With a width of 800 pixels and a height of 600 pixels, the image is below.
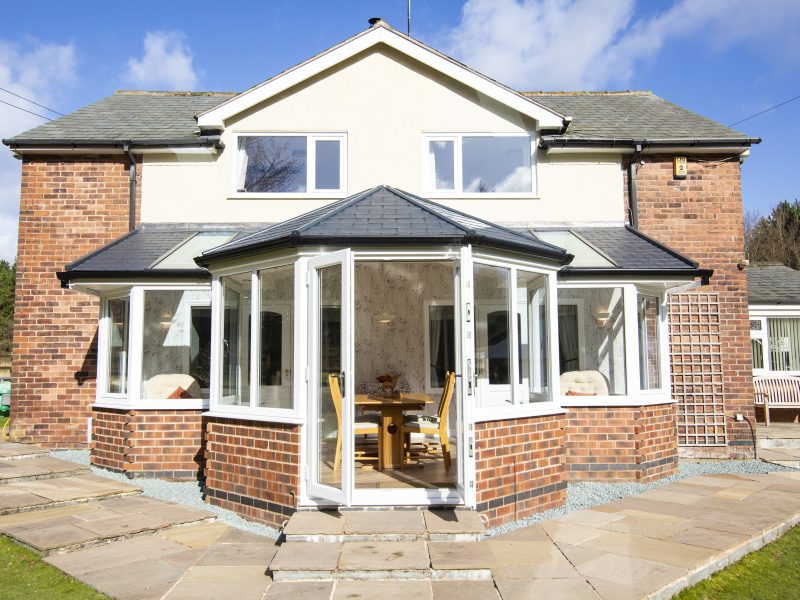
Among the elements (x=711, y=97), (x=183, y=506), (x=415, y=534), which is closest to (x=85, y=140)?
(x=183, y=506)

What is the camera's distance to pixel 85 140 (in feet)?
36.0

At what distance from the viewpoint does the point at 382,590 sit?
15.9 feet

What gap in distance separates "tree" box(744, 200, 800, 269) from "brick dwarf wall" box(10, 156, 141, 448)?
37.5 metres

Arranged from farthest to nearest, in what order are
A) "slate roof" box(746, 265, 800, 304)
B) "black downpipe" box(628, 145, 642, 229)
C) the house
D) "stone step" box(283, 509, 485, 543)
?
"slate roof" box(746, 265, 800, 304) < "black downpipe" box(628, 145, 642, 229) < the house < "stone step" box(283, 509, 485, 543)

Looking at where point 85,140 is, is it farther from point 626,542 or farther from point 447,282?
point 626,542

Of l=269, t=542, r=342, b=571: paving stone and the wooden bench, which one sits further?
the wooden bench

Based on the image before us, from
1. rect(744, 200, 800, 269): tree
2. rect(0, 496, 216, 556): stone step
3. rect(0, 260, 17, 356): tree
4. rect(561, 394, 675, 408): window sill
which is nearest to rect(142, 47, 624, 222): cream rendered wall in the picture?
rect(561, 394, 675, 408): window sill

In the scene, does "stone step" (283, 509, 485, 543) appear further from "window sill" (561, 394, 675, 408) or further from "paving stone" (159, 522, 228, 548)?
"window sill" (561, 394, 675, 408)

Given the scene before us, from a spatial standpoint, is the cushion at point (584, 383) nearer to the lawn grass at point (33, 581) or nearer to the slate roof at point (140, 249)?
the slate roof at point (140, 249)

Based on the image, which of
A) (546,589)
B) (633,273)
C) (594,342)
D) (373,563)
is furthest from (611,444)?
(373,563)

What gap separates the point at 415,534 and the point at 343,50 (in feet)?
28.4

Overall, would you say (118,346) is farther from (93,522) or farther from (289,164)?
(289,164)

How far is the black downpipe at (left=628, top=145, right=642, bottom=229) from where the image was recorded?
11055mm

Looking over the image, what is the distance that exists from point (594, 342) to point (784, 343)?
425 inches
